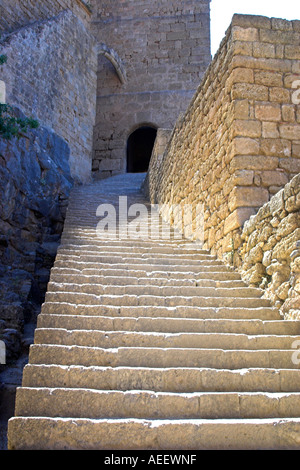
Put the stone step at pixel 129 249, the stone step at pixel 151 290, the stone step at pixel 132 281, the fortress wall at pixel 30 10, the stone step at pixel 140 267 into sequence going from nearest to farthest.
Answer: the stone step at pixel 151 290
the stone step at pixel 132 281
the stone step at pixel 140 267
the stone step at pixel 129 249
the fortress wall at pixel 30 10

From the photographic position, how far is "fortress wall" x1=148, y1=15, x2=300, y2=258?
4203 mm

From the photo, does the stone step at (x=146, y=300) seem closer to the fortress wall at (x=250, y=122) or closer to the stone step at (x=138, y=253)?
the fortress wall at (x=250, y=122)

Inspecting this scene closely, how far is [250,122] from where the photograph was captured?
4273 mm

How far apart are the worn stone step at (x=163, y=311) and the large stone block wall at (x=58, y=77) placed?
8483 millimetres

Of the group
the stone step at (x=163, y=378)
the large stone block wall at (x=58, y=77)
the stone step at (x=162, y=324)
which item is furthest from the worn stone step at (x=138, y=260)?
the large stone block wall at (x=58, y=77)

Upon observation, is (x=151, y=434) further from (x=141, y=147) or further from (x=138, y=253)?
(x=141, y=147)

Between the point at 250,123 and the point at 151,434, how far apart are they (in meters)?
3.31

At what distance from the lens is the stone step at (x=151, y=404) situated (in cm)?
233

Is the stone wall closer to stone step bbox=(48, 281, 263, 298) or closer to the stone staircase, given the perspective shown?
stone step bbox=(48, 281, 263, 298)

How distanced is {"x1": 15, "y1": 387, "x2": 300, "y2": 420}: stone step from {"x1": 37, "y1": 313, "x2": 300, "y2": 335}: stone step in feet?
2.48

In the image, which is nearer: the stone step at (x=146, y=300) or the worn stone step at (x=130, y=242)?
the stone step at (x=146, y=300)

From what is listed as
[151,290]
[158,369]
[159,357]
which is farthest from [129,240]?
[158,369]
